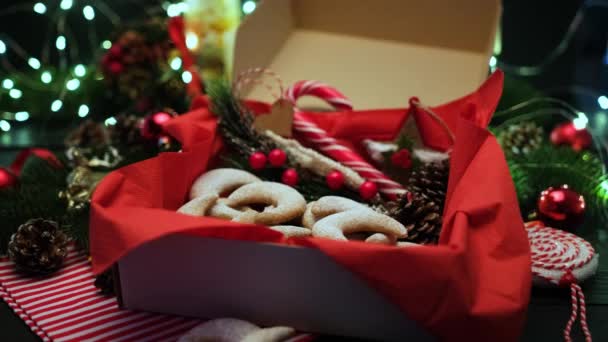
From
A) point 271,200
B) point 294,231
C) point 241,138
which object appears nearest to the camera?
point 294,231

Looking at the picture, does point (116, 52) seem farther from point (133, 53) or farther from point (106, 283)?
point (106, 283)

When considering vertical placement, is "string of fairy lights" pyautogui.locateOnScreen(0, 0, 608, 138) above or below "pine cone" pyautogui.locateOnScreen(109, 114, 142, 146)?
above

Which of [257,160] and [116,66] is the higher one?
[116,66]

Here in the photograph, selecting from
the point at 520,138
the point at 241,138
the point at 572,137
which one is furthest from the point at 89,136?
the point at 572,137

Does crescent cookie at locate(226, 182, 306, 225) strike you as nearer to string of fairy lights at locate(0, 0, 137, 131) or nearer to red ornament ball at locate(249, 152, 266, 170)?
red ornament ball at locate(249, 152, 266, 170)

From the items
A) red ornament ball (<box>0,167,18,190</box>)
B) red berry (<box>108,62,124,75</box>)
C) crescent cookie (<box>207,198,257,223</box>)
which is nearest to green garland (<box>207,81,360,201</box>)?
crescent cookie (<box>207,198,257,223</box>)

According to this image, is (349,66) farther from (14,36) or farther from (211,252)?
(14,36)

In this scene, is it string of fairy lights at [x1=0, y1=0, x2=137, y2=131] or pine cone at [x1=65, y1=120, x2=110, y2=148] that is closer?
pine cone at [x1=65, y1=120, x2=110, y2=148]
